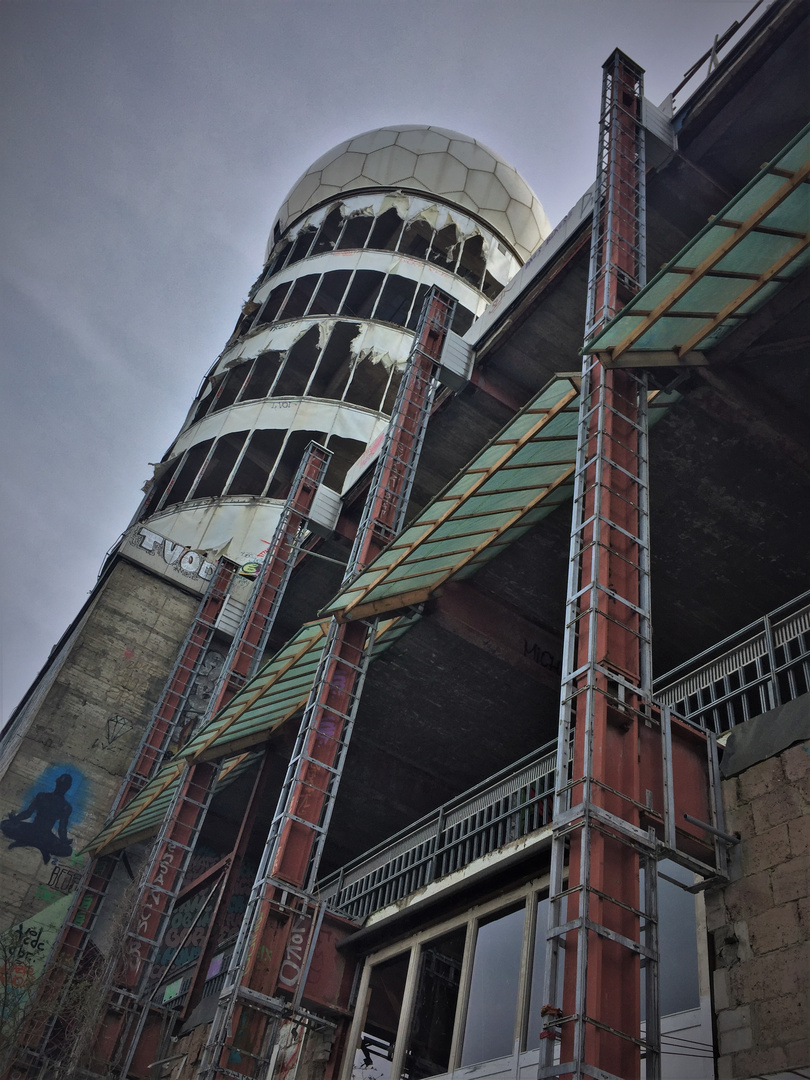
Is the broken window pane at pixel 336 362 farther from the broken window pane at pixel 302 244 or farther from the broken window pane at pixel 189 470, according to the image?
the broken window pane at pixel 302 244

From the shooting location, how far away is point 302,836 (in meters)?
17.3

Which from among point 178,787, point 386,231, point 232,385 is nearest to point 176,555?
point 178,787

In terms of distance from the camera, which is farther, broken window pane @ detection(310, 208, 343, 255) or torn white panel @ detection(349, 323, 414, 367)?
broken window pane @ detection(310, 208, 343, 255)

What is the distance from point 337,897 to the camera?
1947 cm

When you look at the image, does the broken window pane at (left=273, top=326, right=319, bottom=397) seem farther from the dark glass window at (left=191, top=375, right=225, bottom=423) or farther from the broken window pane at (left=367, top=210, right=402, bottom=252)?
the broken window pane at (left=367, top=210, right=402, bottom=252)

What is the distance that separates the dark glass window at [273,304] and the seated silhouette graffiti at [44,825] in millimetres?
30235

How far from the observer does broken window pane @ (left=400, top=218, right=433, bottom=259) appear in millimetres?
52594

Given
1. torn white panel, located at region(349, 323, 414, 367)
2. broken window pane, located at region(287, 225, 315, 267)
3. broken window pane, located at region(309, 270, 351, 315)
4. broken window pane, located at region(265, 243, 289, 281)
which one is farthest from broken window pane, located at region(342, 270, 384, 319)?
broken window pane, located at region(265, 243, 289, 281)

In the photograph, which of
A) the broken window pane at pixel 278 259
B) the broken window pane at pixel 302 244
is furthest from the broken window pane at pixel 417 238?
the broken window pane at pixel 278 259

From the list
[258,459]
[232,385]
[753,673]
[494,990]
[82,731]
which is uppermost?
[232,385]

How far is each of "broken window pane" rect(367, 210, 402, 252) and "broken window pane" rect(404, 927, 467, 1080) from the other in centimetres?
4346

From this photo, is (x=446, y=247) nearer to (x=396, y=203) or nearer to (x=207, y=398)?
(x=396, y=203)

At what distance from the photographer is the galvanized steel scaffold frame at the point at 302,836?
14.8m

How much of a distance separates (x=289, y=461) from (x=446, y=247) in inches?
701
